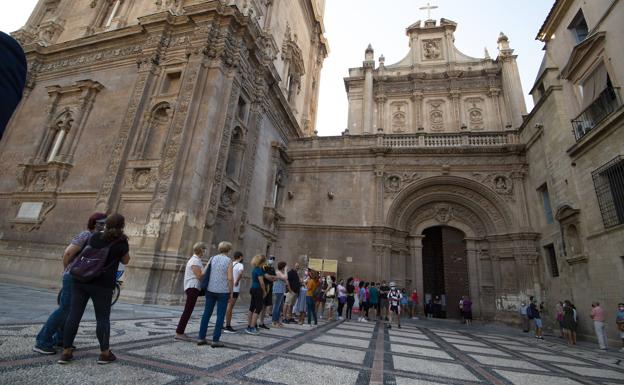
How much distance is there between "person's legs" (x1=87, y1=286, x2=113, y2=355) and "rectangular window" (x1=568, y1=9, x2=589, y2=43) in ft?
58.6

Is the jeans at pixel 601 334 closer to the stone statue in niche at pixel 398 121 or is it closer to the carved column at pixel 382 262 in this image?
Result: the carved column at pixel 382 262

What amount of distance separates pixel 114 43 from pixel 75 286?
15.9 meters

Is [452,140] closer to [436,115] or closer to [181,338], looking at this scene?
[436,115]

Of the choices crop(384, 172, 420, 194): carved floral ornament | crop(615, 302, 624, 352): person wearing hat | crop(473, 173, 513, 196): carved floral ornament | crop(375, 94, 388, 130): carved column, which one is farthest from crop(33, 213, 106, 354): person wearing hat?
crop(375, 94, 388, 130): carved column

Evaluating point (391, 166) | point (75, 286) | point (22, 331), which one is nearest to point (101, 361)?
point (75, 286)

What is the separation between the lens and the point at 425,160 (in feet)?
54.5

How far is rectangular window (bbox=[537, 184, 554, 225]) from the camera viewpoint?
43.6ft

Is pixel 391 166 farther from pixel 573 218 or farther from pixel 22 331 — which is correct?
pixel 22 331

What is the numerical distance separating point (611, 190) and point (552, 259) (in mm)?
4855

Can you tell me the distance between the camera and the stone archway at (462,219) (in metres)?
14.9

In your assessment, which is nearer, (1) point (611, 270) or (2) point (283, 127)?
(1) point (611, 270)

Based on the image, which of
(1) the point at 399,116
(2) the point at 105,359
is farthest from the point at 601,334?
(1) the point at 399,116

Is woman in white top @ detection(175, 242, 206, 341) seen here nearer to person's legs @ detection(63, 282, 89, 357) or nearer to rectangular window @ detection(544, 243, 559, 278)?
person's legs @ detection(63, 282, 89, 357)

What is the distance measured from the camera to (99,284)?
9.39 ft
